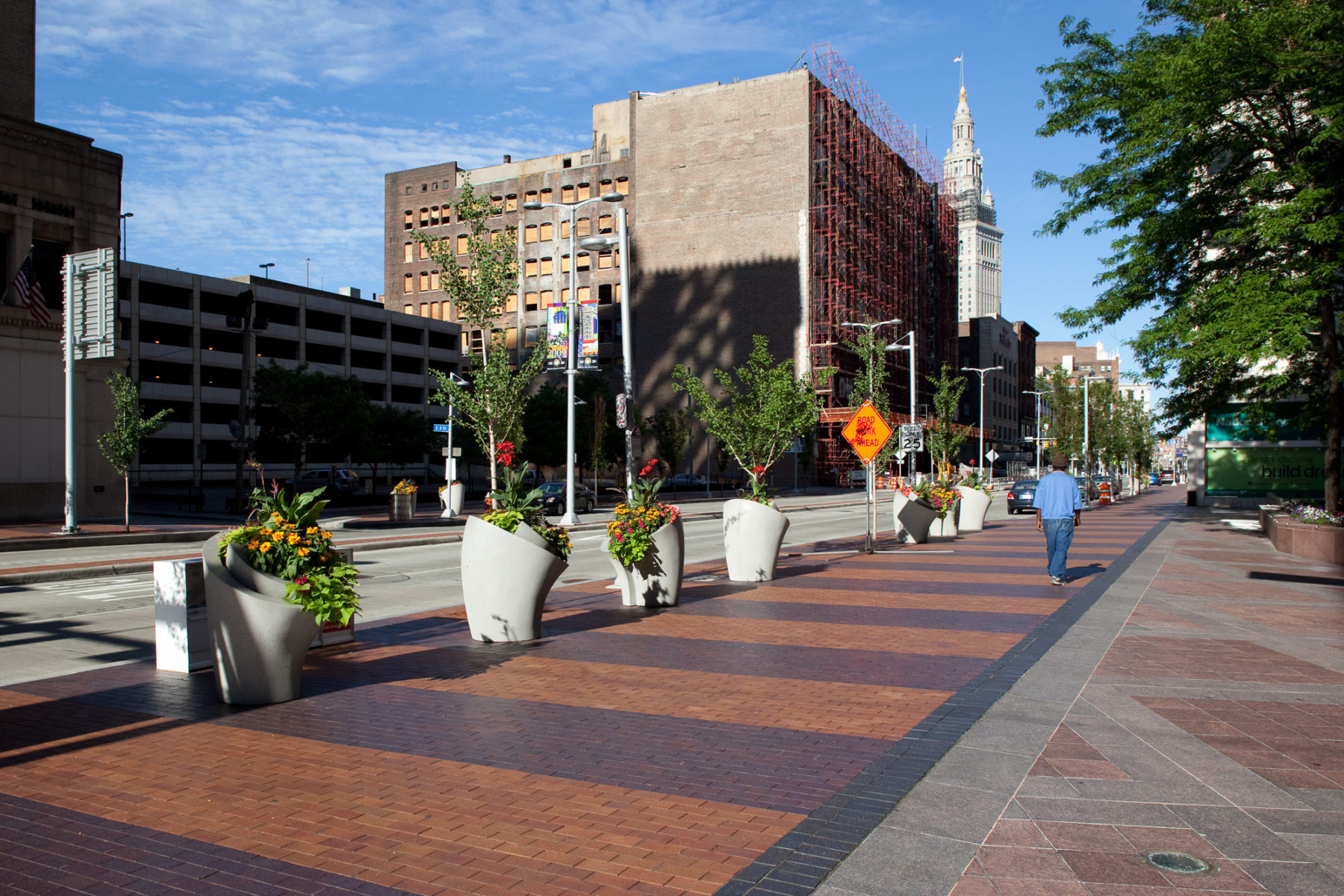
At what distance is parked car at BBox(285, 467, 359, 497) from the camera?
46.0 meters

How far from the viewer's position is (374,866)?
14.4ft

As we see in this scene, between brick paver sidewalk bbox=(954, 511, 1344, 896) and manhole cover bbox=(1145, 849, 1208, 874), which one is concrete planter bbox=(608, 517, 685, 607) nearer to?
brick paver sidewalk bbox=(954, 511, 1344, 896)

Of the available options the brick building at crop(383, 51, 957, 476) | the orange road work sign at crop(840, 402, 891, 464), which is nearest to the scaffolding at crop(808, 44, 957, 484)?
the brick building at crop(383, 51, 957, 476)

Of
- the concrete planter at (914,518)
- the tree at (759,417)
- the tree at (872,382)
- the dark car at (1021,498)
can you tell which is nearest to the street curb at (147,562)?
the tree at (759,417)

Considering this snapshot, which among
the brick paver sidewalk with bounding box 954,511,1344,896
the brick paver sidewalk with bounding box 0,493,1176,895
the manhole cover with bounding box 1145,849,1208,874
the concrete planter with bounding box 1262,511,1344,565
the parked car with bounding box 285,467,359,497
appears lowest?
the brick paver sidewalk with bounding box 0,493,1176,895

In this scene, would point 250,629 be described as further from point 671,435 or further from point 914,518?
point 671,435

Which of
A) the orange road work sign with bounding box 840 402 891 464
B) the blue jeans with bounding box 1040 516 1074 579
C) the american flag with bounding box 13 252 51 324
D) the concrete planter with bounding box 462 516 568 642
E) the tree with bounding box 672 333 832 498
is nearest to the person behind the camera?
the concrete planter with bounding box 462 516 568 642

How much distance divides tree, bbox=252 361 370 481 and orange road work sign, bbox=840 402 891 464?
30321 millimetres

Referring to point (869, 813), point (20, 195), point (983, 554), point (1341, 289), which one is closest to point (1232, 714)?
point (869, 813)

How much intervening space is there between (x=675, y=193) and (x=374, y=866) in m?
84.7

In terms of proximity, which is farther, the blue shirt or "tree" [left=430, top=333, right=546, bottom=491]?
"tree" [left=430, top=333, right=546, bottom=491]

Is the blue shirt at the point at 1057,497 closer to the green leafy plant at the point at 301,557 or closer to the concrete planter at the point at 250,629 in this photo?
the green leafy plant at the point at 301,557

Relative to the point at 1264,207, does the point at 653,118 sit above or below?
above

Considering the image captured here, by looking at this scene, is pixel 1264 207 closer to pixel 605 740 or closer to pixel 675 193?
pixel 605 740
